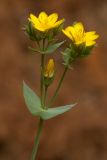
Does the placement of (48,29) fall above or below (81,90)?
above

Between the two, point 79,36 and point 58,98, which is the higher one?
point 79,36

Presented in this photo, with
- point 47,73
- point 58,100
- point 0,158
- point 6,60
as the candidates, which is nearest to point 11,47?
point 6,60

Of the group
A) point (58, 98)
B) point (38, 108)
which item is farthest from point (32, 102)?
point (58, 98)

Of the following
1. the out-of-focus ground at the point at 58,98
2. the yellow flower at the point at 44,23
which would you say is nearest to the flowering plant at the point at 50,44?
the yellow flower at the point at 44,23

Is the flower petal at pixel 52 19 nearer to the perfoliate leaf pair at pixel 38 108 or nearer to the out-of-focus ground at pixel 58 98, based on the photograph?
the perfoliate leaf pair at pixel 38 108

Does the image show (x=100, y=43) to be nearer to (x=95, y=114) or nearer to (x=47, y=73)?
(x=95, y=114)

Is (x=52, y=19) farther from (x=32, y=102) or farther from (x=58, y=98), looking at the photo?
(x=58, y=98)

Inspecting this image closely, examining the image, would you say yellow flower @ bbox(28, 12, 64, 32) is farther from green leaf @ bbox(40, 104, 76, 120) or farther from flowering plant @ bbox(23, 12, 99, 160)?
green leaf @ bbox(40, 104, 76, 120)

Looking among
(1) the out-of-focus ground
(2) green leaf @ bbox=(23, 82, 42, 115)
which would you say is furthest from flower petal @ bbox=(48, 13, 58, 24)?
(1) the out-of-focus ground
